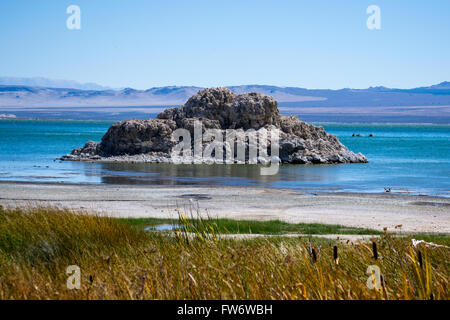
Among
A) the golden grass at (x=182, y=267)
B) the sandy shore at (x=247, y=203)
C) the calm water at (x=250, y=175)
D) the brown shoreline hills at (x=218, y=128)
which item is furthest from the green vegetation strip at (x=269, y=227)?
the brown shoreline hills at (x=218, y=128)

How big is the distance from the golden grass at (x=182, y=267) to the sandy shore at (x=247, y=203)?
791 centimetres

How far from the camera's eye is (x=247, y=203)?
82.5 ft

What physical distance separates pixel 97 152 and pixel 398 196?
94.8 feet

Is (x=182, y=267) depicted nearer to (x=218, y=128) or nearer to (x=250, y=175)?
(x=250, y=175)

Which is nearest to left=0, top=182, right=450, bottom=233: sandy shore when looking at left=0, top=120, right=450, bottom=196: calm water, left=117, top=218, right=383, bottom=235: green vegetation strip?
left=117, top=218, right=383, bottom=235: green vegetation strip

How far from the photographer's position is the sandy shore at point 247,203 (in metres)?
20.7

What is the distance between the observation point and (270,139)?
49000mm

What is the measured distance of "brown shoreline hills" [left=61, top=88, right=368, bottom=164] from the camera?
1925 inches

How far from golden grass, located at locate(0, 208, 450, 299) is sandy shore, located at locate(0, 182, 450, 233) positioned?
7.91 metres

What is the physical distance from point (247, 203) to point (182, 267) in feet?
60.0

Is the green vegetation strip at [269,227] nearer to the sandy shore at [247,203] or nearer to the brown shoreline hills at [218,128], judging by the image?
the sandy shore at [247,203]

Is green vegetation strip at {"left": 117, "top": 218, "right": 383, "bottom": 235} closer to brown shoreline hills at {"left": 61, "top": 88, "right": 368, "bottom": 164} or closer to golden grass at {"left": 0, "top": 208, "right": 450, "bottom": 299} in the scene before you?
golden grass at {"left": 0, "top": 208, "right": 450, "bottom": 299}
